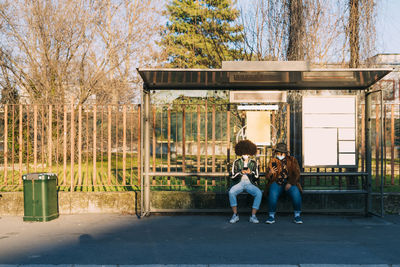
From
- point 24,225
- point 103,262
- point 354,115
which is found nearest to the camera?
point 103,262

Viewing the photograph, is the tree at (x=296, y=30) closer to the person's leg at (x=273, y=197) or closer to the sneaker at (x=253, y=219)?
the person's leg at (x=273, y=197)

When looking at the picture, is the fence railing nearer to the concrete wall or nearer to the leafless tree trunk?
the concrete wall

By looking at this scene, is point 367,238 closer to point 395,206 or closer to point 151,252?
point 395,206

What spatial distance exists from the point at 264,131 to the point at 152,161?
2.23 metres

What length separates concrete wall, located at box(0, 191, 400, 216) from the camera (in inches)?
312

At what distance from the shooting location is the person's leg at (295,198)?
24.0 ft

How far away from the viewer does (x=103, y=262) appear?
4.97m

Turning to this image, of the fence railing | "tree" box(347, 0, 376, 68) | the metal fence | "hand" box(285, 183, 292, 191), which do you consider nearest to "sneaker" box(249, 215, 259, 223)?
"hand" box(285, 183, 292, 191)

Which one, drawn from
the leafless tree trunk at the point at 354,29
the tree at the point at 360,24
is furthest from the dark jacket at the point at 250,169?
the tree at the point at 360,24

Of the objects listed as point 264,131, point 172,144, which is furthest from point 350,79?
point 172,144

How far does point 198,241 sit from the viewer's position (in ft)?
19.6

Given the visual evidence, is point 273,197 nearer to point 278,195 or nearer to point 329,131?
point 278,195

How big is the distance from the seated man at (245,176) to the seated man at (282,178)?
0.25 metres

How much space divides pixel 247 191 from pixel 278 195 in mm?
559
